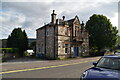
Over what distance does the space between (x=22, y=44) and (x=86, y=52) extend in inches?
698

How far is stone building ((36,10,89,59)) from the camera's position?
974 inches

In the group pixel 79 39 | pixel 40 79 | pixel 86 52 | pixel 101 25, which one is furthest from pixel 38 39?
pixel 40 79

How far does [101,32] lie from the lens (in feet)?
115

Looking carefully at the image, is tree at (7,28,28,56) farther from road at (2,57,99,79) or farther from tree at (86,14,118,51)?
road at (2,57,99,79)

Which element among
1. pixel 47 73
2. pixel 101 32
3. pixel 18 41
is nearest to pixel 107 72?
pixel 47 73

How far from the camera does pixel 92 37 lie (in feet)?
118

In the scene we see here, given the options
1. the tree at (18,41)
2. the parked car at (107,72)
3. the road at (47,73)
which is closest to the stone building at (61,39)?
the tree at (18,41)

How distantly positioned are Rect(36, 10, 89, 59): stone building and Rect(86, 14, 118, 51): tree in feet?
21.9

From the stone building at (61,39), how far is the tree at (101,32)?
21.9 feet

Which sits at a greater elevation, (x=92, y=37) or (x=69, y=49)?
(x=92, y=37)

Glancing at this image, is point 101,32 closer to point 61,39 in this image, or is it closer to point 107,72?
point 61,39

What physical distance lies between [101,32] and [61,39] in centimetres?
1530

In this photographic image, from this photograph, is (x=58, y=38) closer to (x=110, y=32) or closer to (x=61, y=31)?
(x=61, y=31)

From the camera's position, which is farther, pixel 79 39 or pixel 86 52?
pixel 86 52
